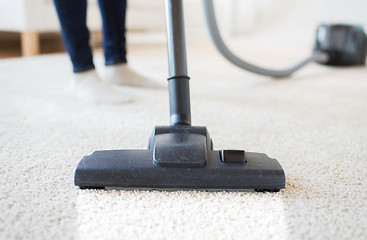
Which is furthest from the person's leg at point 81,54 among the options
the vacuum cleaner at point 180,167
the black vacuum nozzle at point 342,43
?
the black vacuum nozzle at point 342,43

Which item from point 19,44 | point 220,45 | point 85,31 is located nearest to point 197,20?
point 19,44

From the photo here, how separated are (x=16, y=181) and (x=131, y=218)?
8.2 inches

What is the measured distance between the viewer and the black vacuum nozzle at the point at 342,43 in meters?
1.76

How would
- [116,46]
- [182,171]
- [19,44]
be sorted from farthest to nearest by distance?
1. [19,44]
2. [116,46]
3. [182,171]

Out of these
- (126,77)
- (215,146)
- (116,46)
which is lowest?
(215,146)

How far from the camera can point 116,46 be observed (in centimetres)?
116

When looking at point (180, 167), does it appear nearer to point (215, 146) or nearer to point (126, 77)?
point (215, 146)

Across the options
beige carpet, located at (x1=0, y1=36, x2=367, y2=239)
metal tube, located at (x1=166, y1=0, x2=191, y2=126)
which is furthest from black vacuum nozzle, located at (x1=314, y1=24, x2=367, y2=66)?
metal tube, located at (x1=166, y1=0, x2=191, y2=126)

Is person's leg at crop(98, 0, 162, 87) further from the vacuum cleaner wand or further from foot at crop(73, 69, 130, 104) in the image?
the vacuum cleaner wand

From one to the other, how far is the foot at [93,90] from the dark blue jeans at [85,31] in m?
0.02

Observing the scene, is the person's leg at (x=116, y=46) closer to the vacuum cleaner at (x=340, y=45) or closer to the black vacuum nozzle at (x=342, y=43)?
the vacuum cleaner at (x=340, y=45)

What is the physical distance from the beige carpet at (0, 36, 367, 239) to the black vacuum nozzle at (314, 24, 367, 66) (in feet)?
1.57

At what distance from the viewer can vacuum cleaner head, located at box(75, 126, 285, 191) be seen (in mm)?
470

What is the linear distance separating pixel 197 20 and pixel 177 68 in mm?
3268
